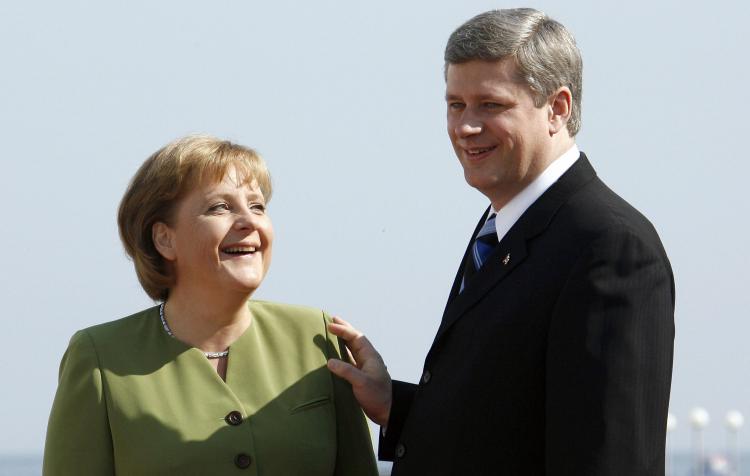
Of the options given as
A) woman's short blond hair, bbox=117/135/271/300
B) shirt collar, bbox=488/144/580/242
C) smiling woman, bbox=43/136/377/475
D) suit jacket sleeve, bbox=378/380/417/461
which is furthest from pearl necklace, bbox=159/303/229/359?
shirt collar, bbox=488/144/580/242

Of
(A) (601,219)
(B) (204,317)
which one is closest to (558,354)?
(A) (601,219)

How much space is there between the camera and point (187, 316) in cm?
550

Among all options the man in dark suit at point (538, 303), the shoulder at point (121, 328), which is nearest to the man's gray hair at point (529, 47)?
the man in dark suit at point (538, 303)

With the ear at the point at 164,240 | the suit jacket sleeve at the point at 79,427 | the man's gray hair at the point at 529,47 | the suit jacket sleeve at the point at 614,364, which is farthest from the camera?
the ear at the point at 164,240

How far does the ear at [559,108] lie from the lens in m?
4.83

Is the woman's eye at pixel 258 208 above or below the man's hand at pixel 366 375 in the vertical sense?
above

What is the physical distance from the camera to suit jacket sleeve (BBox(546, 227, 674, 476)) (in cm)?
427

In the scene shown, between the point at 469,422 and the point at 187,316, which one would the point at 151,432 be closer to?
the point at 187,316

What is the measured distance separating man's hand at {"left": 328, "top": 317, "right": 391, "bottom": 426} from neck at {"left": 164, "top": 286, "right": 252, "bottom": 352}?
0.38m

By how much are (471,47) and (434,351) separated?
1005 millimetres

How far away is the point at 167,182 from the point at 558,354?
169 cm

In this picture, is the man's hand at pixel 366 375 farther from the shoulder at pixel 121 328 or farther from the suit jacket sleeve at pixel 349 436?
the shoulder at pixel 121 328

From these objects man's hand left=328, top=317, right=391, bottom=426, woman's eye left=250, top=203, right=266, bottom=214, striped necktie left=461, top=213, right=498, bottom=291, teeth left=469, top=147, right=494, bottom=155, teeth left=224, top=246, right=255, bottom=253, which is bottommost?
man's hand left=328, top=317, right=391, bottom=426

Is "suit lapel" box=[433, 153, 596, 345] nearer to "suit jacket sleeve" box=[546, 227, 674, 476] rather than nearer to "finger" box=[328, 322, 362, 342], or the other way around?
"suit jacket sleeve" box=[546, 227, 674, 476]
